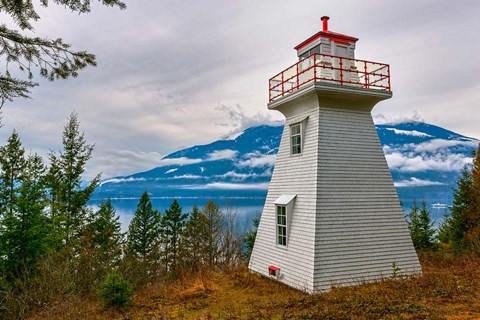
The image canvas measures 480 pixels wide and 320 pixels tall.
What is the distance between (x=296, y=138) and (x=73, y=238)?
17549mm

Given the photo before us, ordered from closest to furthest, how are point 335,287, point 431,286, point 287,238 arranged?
point 431,286 < point 335,287 < point 287,238

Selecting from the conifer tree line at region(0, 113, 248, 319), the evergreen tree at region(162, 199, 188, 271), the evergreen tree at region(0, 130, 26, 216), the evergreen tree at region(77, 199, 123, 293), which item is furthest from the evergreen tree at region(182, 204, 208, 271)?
the evergreen tree at region(0, 130, 26, 216)

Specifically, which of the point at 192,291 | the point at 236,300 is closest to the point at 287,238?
the point at 236,300

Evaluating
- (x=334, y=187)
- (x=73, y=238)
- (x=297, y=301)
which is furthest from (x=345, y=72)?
(x=73, y=238)

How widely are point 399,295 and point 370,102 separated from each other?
21.1ft

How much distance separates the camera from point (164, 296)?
1010 centimetres

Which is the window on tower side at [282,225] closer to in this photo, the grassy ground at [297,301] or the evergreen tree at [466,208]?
the grassy ground at [297,301]

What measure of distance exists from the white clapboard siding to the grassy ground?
677 millimetres

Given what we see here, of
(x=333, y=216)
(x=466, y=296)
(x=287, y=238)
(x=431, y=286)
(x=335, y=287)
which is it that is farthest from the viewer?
(x=287, y=238)

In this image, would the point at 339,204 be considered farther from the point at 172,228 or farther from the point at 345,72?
the point at 172,228

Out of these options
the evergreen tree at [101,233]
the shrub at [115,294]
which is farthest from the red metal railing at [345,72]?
the evergreen tree at [101,233]

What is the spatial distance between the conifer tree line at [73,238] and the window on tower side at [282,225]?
4.55 metres

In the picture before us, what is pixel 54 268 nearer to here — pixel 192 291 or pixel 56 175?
pixel 192 291

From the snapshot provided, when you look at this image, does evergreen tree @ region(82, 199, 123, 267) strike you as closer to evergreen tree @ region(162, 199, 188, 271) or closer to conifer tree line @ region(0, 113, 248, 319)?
conifer tree line @ region(0, 113, 248, 319)
